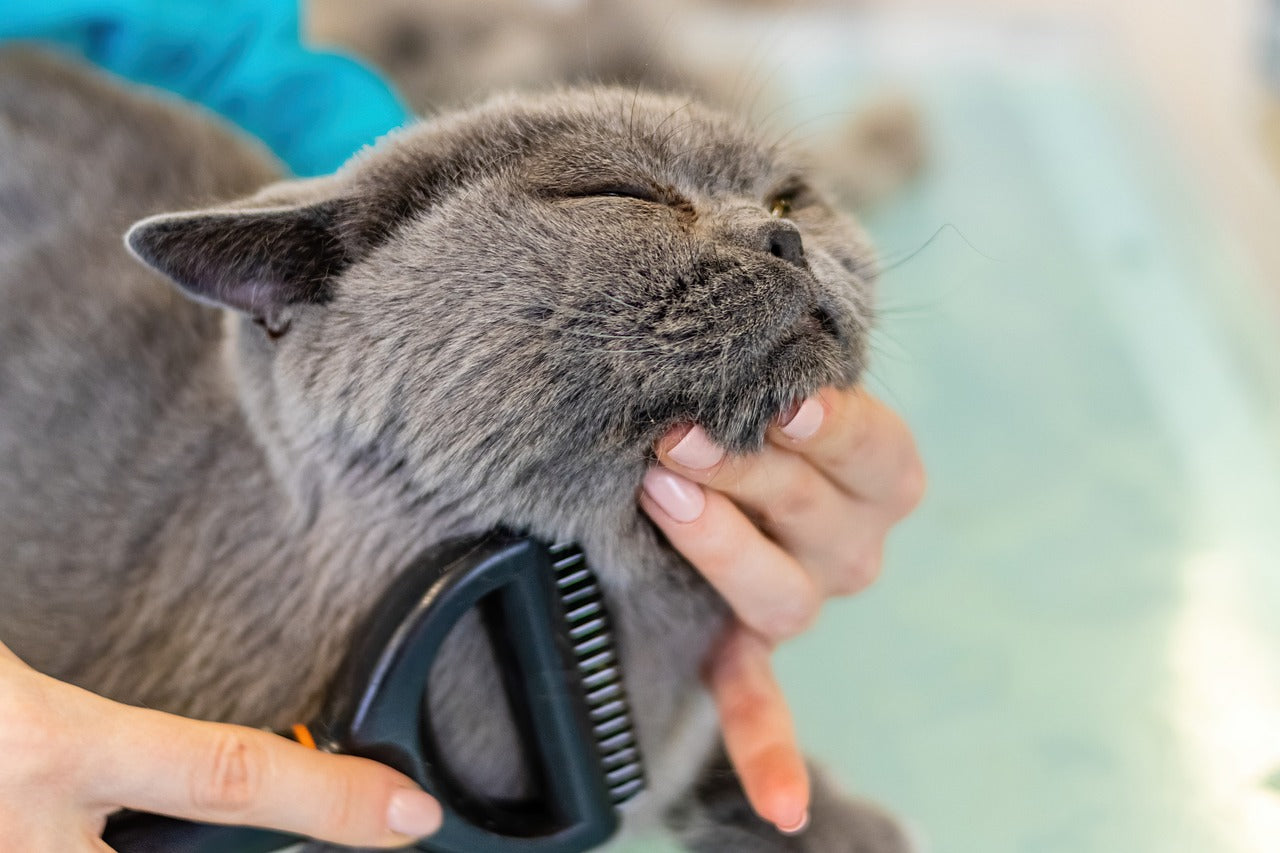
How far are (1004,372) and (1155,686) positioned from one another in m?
0.49

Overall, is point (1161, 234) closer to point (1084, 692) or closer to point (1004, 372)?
point (1004, 372)

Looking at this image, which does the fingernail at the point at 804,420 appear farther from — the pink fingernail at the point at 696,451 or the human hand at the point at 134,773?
the human hand at the point at 134,773

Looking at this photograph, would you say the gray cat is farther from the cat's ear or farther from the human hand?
the human hand

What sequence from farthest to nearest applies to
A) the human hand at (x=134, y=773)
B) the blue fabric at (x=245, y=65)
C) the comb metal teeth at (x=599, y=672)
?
the blue fabric at (x=245, y=65), the comb metal teeth at (x=599, y=672), the human hand at (x=134, y=773)

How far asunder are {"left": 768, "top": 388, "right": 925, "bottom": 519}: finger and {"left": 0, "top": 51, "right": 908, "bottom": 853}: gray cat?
23 millimetres

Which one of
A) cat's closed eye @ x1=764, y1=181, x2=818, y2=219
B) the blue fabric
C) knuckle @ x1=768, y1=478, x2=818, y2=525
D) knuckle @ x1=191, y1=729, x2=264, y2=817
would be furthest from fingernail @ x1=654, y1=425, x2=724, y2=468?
the blue fabric

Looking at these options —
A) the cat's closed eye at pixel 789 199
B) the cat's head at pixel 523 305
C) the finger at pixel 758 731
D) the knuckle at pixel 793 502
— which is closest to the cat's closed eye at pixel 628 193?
the cat's head at pixel 523 305

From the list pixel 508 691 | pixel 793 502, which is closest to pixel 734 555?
pixel 793 502

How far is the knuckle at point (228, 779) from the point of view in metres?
0.65

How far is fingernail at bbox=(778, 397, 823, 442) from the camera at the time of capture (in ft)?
2.28

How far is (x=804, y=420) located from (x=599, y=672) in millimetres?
236

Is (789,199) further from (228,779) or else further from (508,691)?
(228,779)

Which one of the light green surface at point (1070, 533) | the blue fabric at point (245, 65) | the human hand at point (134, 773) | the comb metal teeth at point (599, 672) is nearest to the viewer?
the human hand at point (134, 773)

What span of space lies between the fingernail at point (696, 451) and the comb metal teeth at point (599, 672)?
0.37 ft
